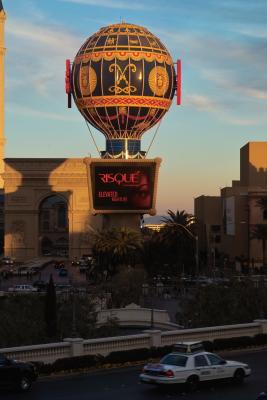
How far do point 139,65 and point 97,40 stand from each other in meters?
5.29

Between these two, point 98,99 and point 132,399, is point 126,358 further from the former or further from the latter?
point 98,99

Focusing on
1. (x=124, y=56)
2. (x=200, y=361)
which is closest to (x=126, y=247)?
(x=124, y=56)

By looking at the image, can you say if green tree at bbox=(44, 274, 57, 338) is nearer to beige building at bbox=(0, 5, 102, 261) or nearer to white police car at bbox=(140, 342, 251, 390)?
white police car at bbox=(140, 342, 251, 390)

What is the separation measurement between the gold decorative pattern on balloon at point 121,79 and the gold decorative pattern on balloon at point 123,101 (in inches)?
26.8

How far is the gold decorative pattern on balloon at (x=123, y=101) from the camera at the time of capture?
8225 centimetres

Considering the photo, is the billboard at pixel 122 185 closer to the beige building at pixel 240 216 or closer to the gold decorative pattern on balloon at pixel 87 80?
the gold decorative pattern on balloon at pixel 87 80

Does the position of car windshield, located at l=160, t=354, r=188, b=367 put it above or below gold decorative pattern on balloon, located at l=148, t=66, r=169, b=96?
below

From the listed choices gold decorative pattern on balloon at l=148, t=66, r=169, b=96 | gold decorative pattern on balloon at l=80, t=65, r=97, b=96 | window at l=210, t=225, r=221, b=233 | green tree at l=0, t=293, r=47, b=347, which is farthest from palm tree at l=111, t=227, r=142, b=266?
window at l=210, t=225, r=221, b=233

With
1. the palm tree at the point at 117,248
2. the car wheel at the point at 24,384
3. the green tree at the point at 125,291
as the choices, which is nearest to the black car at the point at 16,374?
the car wheel at the point at 24,384

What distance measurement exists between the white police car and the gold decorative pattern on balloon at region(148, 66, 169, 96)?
200ft

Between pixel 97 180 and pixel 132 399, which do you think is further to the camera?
pixel 97 180

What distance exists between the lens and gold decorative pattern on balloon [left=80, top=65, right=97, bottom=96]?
83062mm

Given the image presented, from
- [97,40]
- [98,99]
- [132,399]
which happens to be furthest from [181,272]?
[132,399]

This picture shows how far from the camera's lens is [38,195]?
135 meters
